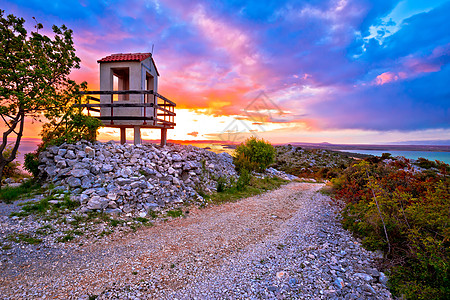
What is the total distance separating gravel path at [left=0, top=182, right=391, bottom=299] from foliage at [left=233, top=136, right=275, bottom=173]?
14402mm

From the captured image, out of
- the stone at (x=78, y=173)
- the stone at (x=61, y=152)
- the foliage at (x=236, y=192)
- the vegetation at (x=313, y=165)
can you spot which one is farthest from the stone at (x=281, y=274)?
the vegetation at (x=313, y=165)

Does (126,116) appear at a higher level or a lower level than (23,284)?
higher

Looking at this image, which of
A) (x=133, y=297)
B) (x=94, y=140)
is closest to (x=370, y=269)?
(x=133, y=297)

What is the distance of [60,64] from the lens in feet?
34.9

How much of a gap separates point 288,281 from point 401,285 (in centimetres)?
224

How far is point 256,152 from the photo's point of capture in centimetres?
2234

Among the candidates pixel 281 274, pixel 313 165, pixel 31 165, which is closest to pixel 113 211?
pixel 31 165

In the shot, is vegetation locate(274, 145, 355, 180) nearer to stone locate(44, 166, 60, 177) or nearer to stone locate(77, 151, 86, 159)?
stone locate(77, 151, 86, 159)

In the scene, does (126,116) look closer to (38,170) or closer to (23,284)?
(38,170)

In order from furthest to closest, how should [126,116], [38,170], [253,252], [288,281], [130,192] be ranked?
1. [126,116]
2. [38,170]
3. [130,192]
4. [253,252]
5. [288,281]

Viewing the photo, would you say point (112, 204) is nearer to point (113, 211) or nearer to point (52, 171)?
point (113, 211)

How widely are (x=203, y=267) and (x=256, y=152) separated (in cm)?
1804

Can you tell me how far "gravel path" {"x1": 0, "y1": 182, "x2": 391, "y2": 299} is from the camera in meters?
4.11

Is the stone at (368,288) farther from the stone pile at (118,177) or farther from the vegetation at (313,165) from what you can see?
the vegetation at (313,165)
